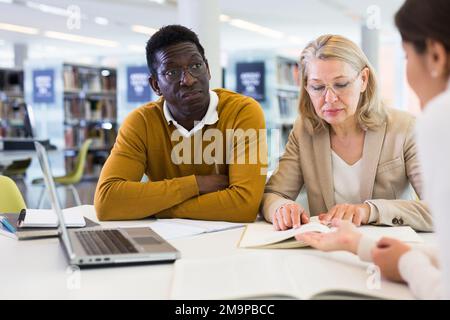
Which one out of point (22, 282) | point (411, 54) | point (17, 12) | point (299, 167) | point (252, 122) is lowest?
point (22, 282)

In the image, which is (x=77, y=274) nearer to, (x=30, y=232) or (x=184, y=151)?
(x=30, y=232)

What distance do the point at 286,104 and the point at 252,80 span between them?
724 mm

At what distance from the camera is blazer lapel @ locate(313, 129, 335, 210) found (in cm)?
189

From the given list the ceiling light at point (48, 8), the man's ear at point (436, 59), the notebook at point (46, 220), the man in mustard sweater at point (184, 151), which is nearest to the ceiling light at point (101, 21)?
the ceiling light at point (48, 8)

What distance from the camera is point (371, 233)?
1.49 meters

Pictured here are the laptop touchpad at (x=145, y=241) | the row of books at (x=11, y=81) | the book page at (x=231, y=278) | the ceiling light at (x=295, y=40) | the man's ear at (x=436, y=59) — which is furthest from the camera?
the ceiling light at (x=295, y=40)

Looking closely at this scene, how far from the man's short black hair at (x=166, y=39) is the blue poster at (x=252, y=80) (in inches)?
204

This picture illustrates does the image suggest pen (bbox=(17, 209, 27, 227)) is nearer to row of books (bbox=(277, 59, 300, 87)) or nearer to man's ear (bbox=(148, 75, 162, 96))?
man's ear (bbox=(148, 75, 162, 96))

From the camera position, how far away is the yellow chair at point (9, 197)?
82.0 inches

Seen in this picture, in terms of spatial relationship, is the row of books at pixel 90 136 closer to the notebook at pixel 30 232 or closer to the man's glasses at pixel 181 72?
the man's glasses at pixel 181 72

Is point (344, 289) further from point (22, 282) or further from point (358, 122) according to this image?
point (358, 122)

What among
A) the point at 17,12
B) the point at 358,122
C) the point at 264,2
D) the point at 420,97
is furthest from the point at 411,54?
the point at 17,12

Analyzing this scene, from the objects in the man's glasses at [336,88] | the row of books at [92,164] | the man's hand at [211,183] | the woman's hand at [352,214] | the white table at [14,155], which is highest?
the man's glasses at [336,88]

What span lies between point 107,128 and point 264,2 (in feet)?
11.1
